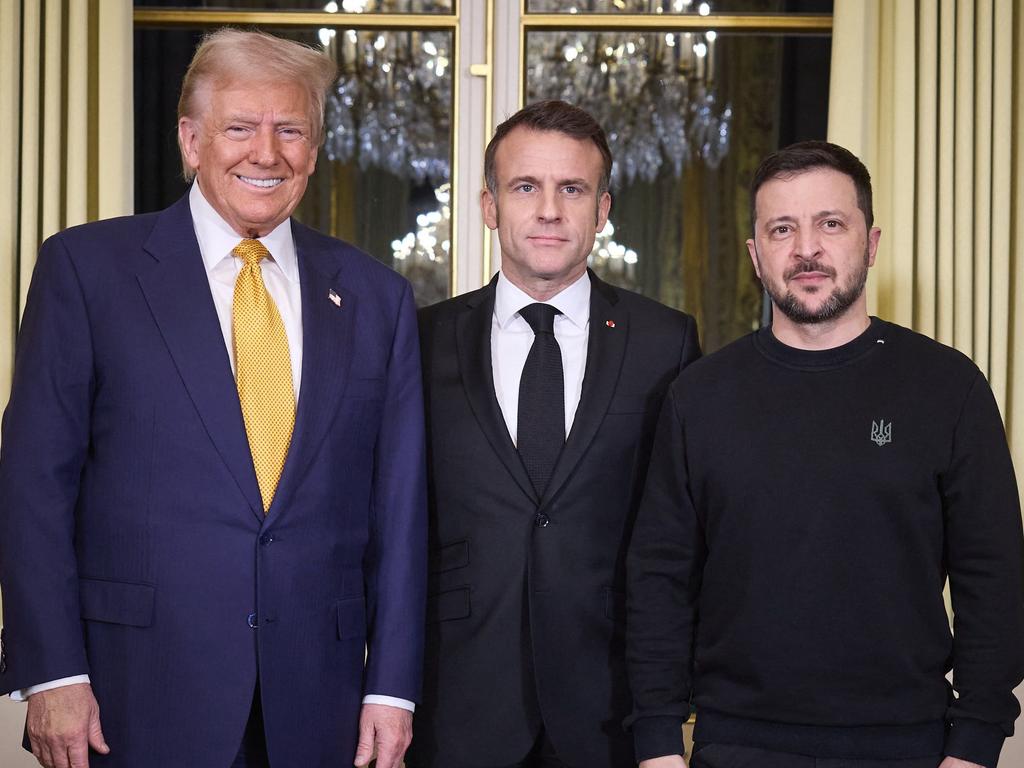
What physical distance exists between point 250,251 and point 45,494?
50 cm

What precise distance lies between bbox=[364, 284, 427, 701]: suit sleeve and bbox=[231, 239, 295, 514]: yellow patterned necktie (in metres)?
0.19

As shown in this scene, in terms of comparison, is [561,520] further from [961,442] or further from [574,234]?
[961,442]

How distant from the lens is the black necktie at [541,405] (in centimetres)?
208

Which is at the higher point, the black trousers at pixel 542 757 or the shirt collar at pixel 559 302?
the shirt collar at pixel 559 302

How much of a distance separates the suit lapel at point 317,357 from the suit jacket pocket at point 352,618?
21cm

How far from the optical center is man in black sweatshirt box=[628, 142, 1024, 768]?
1.79 meters

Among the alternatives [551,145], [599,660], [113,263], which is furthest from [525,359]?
[113,263]

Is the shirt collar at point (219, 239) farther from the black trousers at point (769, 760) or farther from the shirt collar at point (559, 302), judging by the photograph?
the black trousers at point (769, 760)

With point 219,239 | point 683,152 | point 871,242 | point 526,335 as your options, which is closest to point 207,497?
point 219,239

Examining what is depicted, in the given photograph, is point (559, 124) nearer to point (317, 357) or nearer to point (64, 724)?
point (317, 357)

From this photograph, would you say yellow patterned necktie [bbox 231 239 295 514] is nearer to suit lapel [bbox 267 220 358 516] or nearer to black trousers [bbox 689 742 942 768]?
suit lapel [bbox 267 220 358 516]

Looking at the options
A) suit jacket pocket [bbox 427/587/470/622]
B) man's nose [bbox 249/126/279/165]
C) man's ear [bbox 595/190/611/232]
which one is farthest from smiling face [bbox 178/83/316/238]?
suit jacket pocket [bbox 427/587/470/622]

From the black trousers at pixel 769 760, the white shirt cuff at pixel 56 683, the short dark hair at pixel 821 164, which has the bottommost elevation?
the black trousers at pixel 769 760

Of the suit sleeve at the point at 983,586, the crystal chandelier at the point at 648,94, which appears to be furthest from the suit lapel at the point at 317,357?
the crystal chandelier at the point at 648,94
